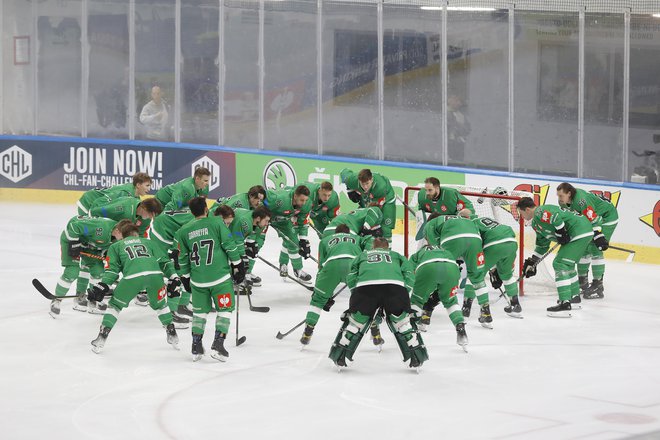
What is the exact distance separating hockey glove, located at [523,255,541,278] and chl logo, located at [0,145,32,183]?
356 inches

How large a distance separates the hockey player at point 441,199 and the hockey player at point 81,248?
2.82 metres

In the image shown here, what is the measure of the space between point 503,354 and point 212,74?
852cm

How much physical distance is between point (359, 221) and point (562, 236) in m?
1.77

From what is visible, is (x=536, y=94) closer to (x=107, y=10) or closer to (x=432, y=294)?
(x=432, y=294)

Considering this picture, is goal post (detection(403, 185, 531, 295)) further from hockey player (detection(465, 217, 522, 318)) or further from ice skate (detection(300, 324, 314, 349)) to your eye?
ice skate (detection(300, 324, 314, 349))

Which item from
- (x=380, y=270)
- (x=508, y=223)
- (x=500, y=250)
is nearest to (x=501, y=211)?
(x=508, y=223)

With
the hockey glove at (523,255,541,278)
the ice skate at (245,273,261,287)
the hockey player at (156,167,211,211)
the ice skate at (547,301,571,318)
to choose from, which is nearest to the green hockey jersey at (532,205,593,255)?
the hockey glove at (523,255,541,278)

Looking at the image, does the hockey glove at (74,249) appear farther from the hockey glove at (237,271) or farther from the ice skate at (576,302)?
the ice skate at (576,302)

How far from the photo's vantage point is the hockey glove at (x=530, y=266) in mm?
10086

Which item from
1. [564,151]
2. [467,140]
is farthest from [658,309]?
[467,140]

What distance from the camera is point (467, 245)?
937 centimetres

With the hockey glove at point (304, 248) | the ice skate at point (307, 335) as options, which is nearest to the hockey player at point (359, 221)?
the hockey glove at point (304, 248)

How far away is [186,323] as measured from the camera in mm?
9484

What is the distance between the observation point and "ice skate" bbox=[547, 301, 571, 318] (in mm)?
10062
